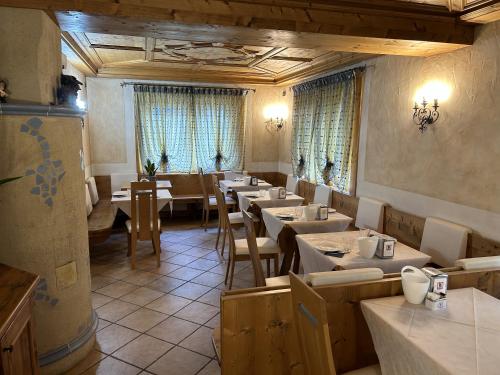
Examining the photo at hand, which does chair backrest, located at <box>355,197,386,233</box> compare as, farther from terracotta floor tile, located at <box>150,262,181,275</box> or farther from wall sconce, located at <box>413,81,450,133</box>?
terracotta floor tile, located at <box>150,262,181,275</box>

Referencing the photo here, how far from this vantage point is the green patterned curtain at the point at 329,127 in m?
4.64

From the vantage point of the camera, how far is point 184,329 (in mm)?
2891

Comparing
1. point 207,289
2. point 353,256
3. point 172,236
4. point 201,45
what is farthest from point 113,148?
point 353,256

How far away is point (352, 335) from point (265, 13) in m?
2.10

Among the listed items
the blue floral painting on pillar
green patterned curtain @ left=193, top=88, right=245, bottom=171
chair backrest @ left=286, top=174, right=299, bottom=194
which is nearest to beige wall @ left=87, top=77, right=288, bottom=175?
green patterned curtain @ left=193, top=88, right=245, bottom=171

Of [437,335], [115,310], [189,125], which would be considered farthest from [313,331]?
[189,125]

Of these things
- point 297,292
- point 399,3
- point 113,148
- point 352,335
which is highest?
point 399,3

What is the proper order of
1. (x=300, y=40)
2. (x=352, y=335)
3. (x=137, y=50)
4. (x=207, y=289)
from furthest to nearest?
(x=137, y=50) → (x=207, y=289) → (x=300, y=40) → (x=352, y=335)

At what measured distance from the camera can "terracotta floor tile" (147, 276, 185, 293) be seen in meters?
3.63

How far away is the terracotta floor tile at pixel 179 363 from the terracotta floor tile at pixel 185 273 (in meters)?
1.29

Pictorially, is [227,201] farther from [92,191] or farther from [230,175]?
[92,191]

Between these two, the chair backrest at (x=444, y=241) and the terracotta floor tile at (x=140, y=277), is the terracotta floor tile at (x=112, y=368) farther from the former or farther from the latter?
the chair backrest at (x=444, y=241)

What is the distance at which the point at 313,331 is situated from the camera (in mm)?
1494

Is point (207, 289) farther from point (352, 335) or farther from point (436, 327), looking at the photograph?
point (436, 327)
